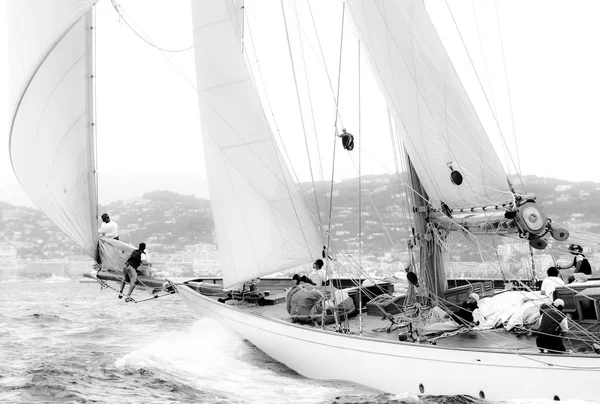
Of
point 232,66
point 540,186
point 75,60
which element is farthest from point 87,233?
point 540,186

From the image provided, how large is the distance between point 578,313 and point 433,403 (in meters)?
2.61

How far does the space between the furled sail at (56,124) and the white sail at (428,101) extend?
18.3ft

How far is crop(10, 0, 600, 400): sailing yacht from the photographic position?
9.26 meters

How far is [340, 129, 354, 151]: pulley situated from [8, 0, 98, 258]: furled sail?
534 cm

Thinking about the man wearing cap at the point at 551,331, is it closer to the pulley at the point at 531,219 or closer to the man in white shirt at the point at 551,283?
the man in white shirt at the point at 551,283

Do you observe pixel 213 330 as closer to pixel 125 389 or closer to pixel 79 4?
pixel 125 389

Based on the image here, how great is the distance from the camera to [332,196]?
10.9 m

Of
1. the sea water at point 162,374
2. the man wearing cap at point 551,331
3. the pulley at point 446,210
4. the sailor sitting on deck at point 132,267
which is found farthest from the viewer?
the sailor sitting on deck at point 132,267

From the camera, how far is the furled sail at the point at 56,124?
11977 mm

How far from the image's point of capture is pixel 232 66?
13.3 meters

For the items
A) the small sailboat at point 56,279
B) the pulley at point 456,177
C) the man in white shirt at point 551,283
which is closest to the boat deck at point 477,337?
the man in white shirt at point 551,283

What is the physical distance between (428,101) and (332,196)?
223 centimetres

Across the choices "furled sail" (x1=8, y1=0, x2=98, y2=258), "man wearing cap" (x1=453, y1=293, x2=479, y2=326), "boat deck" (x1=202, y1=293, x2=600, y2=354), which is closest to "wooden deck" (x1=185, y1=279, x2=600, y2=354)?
"boat deck" (x1=202, y1=293, x2=600, y2=354)

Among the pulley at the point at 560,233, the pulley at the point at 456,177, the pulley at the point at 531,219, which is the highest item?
the pulley at the point at 456,177
